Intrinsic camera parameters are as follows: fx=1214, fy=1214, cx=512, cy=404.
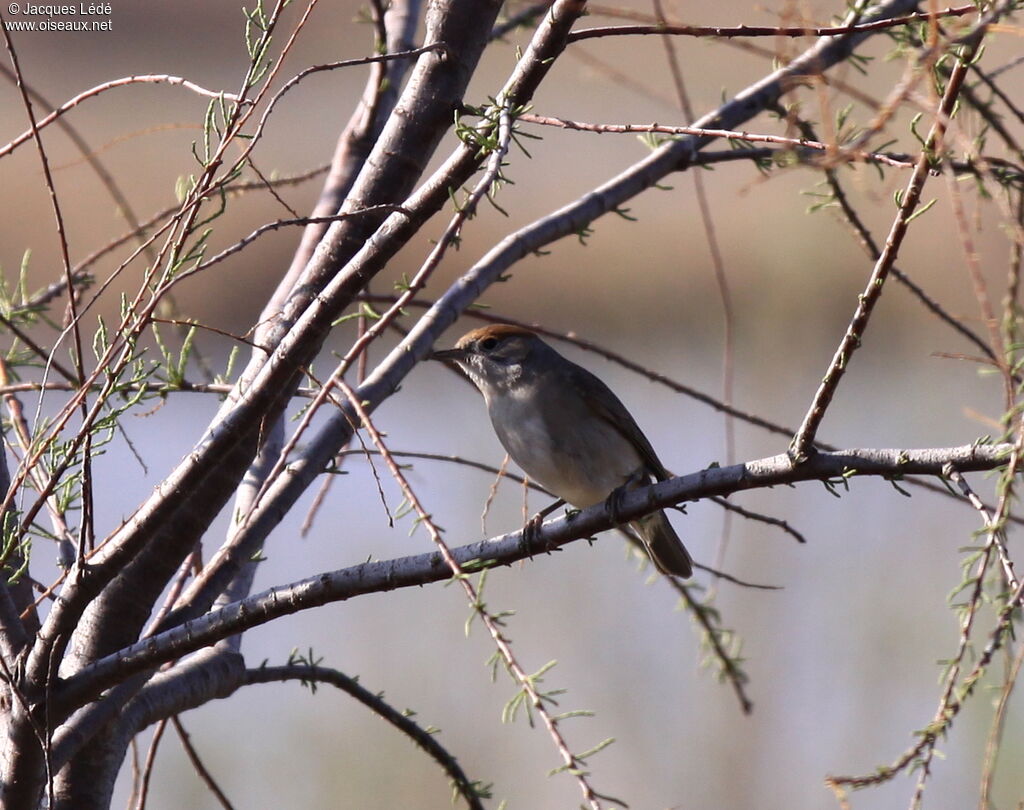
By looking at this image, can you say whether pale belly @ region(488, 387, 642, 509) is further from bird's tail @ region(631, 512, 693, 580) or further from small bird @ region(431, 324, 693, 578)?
bird's tail @ region(631, 512, 693, 580)

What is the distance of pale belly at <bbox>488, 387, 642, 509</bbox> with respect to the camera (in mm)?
3705

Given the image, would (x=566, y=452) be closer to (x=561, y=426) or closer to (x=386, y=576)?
(x=561, y=426)

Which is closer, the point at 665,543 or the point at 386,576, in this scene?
the point at 386,576

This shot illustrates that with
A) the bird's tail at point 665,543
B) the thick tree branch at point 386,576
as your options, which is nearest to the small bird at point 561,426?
the bird's tail at point 665,543

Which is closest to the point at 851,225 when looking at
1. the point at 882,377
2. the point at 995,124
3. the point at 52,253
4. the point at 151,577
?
the point at 995,124

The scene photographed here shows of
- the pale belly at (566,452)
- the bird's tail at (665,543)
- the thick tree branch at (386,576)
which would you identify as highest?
the pale belly at (566,452)

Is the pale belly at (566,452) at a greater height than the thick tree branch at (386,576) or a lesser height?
greater

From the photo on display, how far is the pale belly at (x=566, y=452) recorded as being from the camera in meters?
3.71

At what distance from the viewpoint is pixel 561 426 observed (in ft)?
12.4

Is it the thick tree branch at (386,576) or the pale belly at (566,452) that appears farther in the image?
the pale belly at (566,452)

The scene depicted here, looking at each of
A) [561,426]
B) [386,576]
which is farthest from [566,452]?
[386,576]

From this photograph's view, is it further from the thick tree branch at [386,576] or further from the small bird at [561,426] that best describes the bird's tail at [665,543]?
the thick tree branch at [386,576]

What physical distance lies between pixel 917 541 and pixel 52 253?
725 centimetres

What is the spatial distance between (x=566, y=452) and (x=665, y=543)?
0.41 m
